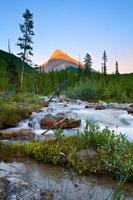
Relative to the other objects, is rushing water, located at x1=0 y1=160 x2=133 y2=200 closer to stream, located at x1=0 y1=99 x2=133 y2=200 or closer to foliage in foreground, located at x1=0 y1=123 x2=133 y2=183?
stream, located at x1=0 y1=99 x2=133 y2=200

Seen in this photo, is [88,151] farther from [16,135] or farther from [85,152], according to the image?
[16,135]

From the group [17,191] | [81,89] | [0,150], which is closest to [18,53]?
[81,89]

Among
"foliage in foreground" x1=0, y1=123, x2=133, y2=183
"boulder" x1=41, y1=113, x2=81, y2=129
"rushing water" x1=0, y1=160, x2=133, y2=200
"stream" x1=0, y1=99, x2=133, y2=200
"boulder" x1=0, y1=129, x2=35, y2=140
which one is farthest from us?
"boulder" x1=41, y1=113, x2=81, y2=129

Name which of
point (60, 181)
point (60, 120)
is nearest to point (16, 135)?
point (60, 120)

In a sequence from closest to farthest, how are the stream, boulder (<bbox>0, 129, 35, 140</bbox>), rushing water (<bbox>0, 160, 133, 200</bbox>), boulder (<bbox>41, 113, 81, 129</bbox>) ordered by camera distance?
the stream → rushing water (<bbox>0, 160, 133, 200</bbox>) → boulder (<bbox>0, 129, 35, 140</bbox>) → boulder (<bbox>41, 113, 81, 129</bbox>)

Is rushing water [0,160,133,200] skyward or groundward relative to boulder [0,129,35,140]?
groundward

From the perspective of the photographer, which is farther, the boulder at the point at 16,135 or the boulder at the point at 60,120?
the boulder at the point at 60,120

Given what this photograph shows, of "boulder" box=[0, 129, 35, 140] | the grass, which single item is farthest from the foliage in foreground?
"boulder" box=[0, 129, 35, 140]

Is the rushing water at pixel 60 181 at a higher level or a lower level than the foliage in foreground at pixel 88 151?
lower

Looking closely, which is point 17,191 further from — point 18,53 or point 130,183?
point 18,53

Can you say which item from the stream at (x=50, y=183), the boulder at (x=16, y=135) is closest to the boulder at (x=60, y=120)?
the boulder at (x=16, y=135)

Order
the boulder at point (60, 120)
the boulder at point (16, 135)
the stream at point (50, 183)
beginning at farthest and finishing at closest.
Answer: the boulder at point (60, 120) < the boulder at point (16, 135) < the stream at point (50, 183)

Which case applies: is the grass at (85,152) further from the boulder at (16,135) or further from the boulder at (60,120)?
the boulder at (60,120)

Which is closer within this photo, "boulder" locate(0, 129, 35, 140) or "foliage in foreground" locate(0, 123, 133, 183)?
"foliage in foreground" locate(0, 123, 133, 183)
